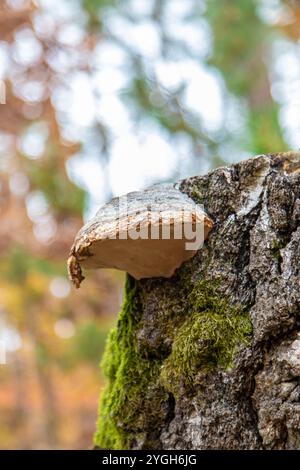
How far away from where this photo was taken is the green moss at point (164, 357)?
2.83 feet

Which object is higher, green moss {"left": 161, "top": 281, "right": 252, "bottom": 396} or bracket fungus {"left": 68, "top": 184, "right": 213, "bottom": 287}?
bracket fungus {"left": 68, "top": 184, "right": 213, "bottom": 287}

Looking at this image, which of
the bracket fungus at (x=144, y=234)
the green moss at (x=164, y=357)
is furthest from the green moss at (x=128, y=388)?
the bracket fungus at (x=144, y=234)

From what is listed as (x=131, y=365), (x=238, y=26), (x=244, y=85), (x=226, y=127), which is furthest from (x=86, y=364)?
(x=131, y=365)

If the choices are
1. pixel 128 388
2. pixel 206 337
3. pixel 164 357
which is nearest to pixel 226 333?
pixel 206 337

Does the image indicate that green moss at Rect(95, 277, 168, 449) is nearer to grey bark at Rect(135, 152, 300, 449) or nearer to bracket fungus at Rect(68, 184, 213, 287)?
grey bark at Rect(135, 152, 300, 449)

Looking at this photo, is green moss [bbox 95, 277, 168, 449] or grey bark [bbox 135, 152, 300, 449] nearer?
grey bark [bbox 135, 152, 300, 449]

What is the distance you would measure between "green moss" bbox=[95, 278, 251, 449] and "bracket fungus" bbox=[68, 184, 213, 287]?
0.23ft

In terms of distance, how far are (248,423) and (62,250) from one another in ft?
15.3

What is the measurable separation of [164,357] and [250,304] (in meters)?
0.22

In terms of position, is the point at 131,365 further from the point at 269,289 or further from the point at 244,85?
the point at 244,85

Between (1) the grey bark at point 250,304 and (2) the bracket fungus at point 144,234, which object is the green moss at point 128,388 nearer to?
(1) the grey bark at point 250,304

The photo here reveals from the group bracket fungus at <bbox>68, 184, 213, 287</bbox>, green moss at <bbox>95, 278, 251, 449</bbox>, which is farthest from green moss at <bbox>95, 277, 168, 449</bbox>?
bracket fungus at <bbox>68, 184, 213, 287</bbox>

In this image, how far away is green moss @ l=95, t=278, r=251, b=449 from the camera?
0.86 meters

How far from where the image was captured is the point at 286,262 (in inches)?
33.8
